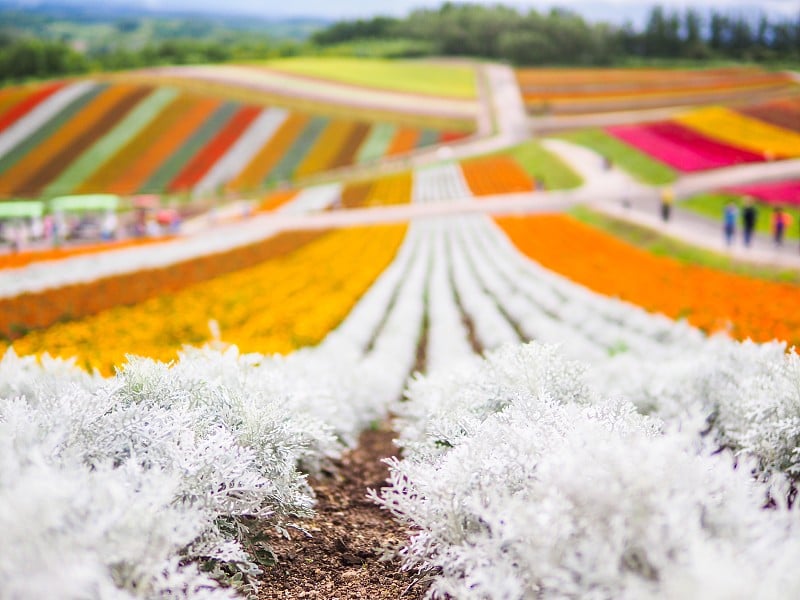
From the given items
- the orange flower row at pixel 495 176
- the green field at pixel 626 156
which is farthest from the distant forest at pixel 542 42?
the orange flower row at pixel 495 176

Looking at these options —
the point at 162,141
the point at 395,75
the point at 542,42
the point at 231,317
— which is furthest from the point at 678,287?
the point at 542,42

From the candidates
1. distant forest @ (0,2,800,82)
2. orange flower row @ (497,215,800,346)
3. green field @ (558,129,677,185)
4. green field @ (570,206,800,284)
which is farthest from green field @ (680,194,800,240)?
distant forest @ (0,2,800,82)

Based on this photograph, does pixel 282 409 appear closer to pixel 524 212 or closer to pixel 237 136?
pixel 524 212

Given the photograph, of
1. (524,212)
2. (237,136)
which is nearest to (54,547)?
(524,212)

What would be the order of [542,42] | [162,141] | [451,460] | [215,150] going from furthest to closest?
[542,42], [162,141], [215,150], [451,460]

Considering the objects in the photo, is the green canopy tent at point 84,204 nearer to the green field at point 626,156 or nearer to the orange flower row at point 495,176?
the orange flower row at point 495,176

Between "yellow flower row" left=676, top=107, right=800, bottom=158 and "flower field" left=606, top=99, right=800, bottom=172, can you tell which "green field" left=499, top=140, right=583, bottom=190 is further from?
"yellow flower row" left=676, top=107, right=800, bottom=158

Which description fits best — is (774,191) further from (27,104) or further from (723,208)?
(27,104)
